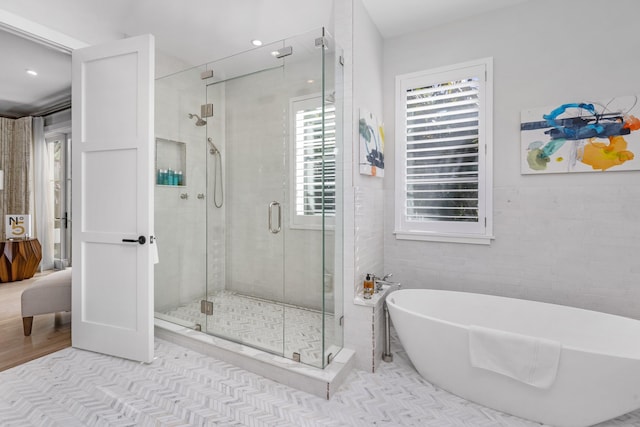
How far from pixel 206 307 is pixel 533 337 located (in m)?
2.34

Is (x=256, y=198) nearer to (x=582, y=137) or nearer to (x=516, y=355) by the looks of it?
(x=516, y=355)

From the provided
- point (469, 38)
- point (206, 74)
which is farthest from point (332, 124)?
point (469, 38)

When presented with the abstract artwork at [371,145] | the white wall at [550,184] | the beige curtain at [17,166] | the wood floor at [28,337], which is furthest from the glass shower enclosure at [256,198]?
the beige curtain at [17,166]

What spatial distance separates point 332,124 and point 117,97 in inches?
64.1

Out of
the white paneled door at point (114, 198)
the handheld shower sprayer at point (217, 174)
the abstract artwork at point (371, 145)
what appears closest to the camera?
the white paneled door at point (114, 198)

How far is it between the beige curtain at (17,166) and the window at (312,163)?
16.1 feet

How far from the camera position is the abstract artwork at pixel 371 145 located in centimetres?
236

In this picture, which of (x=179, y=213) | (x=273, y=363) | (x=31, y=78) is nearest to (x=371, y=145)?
(x=273, y=363)

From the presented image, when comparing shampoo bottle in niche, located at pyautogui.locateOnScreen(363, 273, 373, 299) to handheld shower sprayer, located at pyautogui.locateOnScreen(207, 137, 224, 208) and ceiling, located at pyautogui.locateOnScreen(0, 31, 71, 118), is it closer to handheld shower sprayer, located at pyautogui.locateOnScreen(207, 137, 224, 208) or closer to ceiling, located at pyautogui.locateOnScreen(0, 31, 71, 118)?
handheld shower sprayer, located at pyautogui.locateOnScreen(207, 137, 224, 208)

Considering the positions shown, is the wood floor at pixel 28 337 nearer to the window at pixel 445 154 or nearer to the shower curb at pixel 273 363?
the shower curb at pixel 273 363

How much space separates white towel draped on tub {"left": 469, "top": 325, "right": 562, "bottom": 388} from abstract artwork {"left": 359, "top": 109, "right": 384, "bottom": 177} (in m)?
1.33

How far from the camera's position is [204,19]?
2688 millimetres

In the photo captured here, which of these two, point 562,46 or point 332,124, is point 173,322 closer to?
point 332,124

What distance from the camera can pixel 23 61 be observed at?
3373 mm
